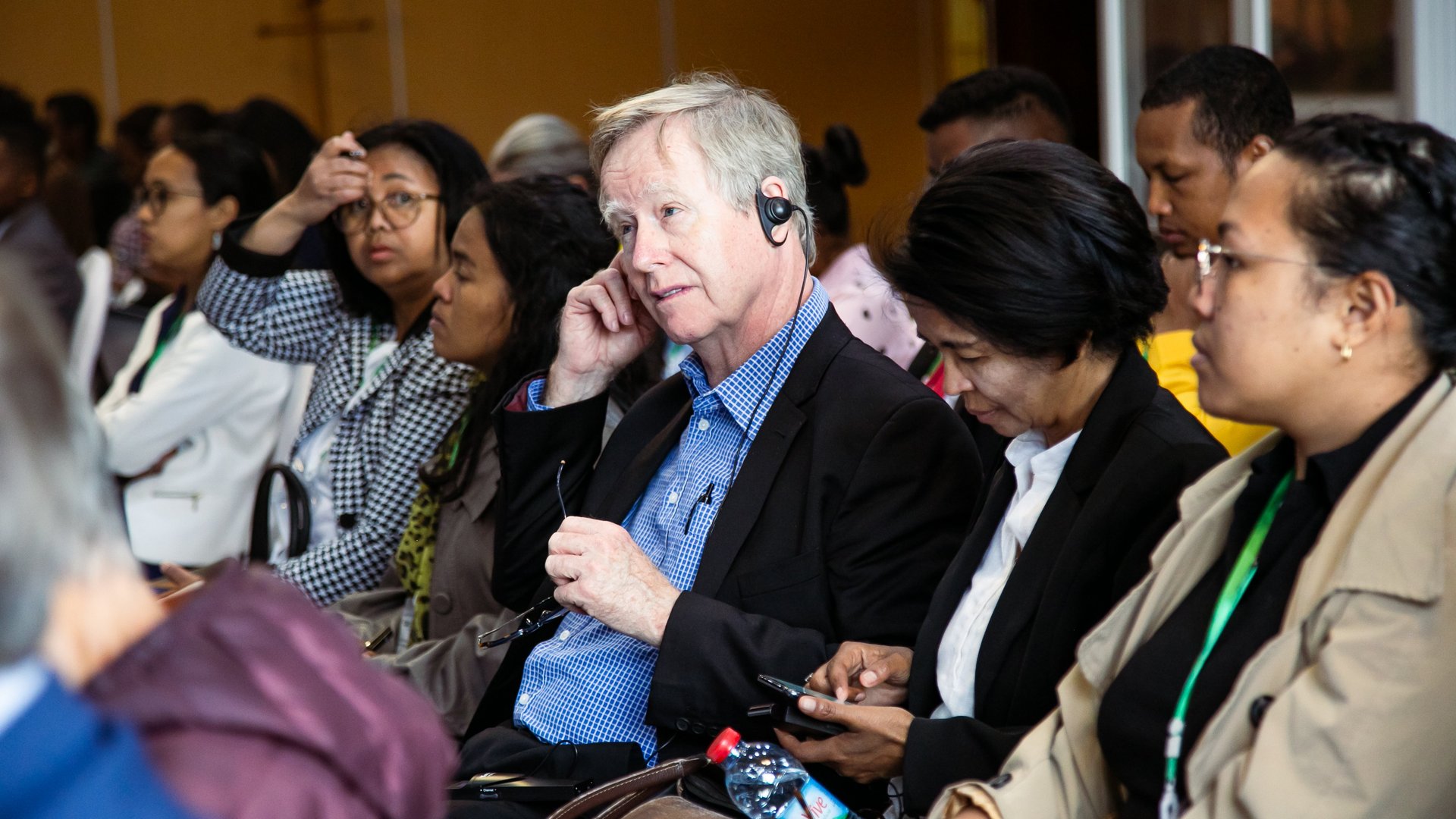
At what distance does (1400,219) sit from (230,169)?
366cm

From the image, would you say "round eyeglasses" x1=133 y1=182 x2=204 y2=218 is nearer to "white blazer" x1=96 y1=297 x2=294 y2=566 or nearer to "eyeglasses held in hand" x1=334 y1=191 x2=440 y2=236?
"white blazer" x1=96 y1=297 x2=294 y2=566

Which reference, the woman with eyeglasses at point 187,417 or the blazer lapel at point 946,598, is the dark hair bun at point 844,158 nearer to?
the woman with eyeglasses at point 187,417

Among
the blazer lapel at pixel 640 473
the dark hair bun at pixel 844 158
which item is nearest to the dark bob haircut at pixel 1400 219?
the blazer lapel at pixel 640 473

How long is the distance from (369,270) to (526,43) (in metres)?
4.82

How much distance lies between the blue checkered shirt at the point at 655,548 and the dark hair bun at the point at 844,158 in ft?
7.20

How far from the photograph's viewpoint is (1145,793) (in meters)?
1.54

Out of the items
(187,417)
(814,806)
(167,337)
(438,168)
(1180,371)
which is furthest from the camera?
(167,337)

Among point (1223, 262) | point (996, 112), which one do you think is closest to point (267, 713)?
point (1223, 262)

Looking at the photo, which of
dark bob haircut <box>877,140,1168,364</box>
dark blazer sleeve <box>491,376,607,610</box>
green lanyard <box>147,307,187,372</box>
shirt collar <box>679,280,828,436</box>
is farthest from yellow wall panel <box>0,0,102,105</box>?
dark bob haircut <box>877,140,1168,364</box>

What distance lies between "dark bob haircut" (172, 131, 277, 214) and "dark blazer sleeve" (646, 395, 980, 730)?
9.24ft

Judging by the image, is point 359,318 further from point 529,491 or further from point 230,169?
point 529,491

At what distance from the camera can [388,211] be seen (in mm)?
3330

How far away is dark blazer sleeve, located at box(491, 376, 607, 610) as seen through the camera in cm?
249

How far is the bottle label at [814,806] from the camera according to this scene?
174 cm
